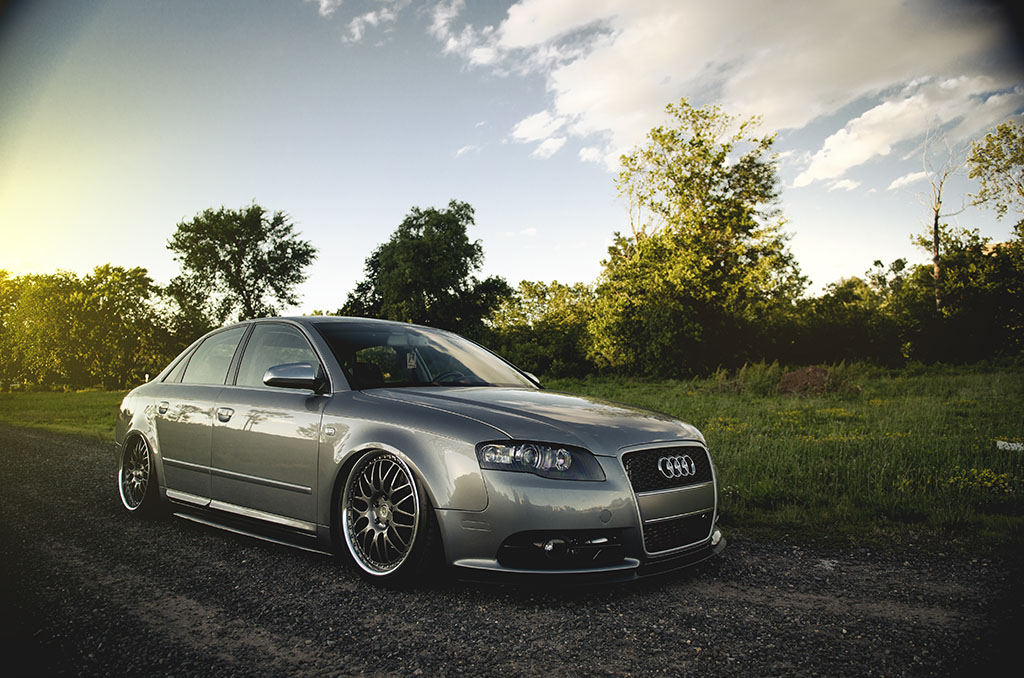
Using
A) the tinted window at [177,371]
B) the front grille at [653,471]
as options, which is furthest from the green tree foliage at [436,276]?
the front grille at [653,471]

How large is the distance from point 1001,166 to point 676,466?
36168 millimetres

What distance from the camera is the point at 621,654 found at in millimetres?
2643

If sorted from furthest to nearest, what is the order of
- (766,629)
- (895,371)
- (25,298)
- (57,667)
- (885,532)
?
1. (25,298)
2. (895,371)
3. (885,532)
4. (766,629)
5. (57,667)

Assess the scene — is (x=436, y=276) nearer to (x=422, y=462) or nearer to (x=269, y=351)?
(x=269, y=351)

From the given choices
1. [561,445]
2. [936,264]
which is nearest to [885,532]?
[561,445]

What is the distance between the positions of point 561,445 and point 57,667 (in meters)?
2.23

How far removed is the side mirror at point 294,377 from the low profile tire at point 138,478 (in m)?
1.98

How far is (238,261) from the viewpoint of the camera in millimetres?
46312

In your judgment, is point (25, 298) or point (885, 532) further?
point (25, 298)

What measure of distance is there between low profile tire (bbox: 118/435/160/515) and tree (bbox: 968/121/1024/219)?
120ft

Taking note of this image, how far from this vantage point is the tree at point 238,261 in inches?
1800

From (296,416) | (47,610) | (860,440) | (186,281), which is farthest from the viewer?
(186,281)

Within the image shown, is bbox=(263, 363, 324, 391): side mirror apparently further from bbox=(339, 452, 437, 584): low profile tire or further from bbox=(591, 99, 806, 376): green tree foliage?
bbox=(591, 99, 806, 376): green tree foliage

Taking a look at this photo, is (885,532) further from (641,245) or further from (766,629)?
(641,245)
